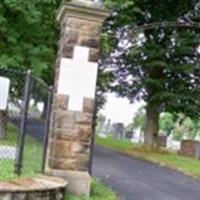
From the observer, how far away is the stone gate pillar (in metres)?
10.4

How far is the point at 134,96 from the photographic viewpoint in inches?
1145

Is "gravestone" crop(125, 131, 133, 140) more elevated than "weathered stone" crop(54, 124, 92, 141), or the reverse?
"gravestone" crop(125, 131, 133, 140)

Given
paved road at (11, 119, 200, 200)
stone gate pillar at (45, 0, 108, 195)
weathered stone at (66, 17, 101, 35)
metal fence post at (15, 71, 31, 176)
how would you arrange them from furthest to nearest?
paved road at (11, 119, 200, 200)
weathered stone at (66, 17, 101, 35)
stone gate pillar at (45, 0, 108, 195)
metal fence post at (15, 71, 31, 176)

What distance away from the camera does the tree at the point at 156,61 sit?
26.2 meters

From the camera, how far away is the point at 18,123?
9938 mm

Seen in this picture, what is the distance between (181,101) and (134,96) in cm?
309

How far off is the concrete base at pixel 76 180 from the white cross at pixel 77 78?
1011 mm

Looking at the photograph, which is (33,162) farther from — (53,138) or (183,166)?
(183,166)

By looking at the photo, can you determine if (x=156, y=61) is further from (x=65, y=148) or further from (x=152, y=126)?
(x=65, y=148)

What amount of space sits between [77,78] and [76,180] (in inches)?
63.1

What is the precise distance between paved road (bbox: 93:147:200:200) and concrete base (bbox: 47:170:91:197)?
1.25 meters

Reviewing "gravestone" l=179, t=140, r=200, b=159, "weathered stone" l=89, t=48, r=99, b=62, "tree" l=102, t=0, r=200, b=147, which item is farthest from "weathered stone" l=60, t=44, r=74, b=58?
"gravestone" l=179, t=140, r=200, b=159

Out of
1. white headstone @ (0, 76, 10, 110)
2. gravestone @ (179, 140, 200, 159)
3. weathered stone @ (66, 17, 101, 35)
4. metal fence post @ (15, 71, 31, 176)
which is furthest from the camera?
gravestone @ (179, 140, 200, 159)

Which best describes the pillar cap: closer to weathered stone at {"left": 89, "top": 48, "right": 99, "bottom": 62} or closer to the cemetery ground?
weathered stone at {"left": 89, "top": 48, "right": 99, "bottom": 62}
